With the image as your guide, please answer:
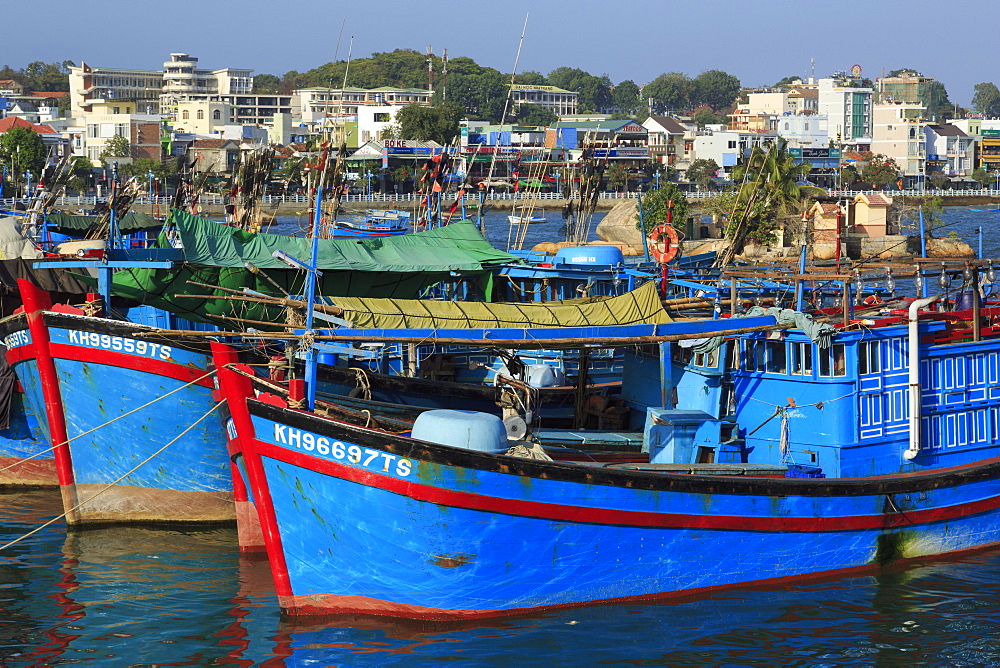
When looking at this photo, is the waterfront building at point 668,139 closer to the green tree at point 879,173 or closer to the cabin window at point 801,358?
the green tree at point 879,173

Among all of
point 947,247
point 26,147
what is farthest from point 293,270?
point 26,147

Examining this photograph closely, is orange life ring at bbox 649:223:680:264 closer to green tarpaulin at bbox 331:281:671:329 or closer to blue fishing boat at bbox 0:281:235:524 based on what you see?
green tarpaulin at bbox 331:281:671:329

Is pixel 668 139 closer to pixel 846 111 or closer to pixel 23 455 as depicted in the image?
pixel 846 111

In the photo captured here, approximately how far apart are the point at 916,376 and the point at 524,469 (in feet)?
19.8

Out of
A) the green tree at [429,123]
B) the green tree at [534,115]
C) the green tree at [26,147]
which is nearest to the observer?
the green tree at [26,147]

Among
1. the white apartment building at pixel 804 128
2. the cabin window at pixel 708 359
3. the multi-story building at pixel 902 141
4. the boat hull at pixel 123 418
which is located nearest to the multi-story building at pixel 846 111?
the multi-story building at pixel 902 141

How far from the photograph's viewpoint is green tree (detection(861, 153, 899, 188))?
124 metres

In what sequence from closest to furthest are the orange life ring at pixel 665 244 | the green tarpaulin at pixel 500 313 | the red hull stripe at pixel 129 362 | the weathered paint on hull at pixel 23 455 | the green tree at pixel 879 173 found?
1. the green tarpaulin at pixel 500 313
2. the orange life ring at pixel 665 244
3. the red hull stripe at pixel 129 362
4. the weathered paint on hull at pixel 23 455
5. the green tree at pixel 879 173

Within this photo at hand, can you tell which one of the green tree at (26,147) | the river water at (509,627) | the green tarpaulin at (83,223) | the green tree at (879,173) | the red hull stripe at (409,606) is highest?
the green tree at (26,147)

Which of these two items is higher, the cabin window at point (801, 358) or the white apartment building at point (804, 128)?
the white apartment building at point (804, 128)

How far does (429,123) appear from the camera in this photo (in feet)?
399

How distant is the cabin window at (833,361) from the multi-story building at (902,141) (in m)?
133

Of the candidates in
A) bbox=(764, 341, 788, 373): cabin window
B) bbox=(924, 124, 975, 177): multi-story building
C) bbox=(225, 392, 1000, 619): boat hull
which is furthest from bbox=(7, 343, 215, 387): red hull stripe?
bbox=(924, 124, 975, 177): multi-story building

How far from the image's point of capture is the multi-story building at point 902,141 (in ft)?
472
